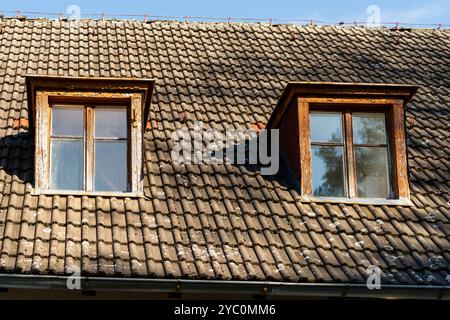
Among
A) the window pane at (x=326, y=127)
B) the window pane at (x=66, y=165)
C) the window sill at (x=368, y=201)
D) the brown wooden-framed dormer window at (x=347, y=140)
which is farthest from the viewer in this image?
the window pane at (x=326, y=127)

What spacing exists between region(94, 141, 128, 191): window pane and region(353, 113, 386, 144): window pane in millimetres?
2616

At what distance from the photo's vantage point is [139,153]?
10633mm

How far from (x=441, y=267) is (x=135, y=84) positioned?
3.83m

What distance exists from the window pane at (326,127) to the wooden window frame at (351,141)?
69 millimetres

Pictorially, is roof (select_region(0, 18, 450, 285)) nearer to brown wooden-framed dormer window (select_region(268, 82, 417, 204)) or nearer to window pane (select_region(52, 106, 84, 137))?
brown wooden-framed dormer window (select_region(268, 82, 417, 204))

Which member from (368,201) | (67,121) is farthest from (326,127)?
(67,121)

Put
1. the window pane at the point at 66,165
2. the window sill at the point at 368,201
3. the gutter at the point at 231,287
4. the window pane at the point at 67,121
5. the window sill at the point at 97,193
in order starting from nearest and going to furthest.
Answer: the gutter at the point at 231,287, the window sill at the point at 97,193, the window pane at the point at 66,165, the window sill at the point at 368,201, the window pane at the point at 67,121

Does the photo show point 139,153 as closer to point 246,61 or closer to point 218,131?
point 218,131

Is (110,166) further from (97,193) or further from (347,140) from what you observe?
(347,140)

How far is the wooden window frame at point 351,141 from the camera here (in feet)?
35.1

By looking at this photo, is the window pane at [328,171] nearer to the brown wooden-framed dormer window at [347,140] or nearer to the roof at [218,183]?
the brown wooden-framed dormer window at [347,140]

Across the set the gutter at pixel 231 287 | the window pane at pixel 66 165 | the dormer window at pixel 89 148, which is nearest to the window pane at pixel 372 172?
the gutter at pixel 231 287

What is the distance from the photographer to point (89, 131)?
35.0 ft

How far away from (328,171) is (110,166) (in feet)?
7.88
